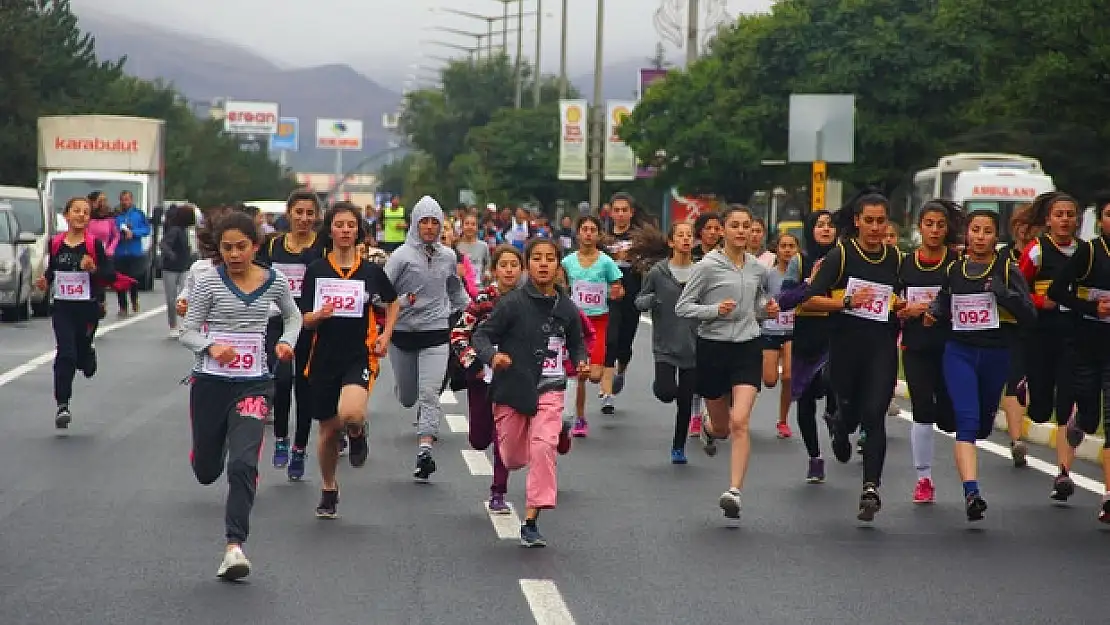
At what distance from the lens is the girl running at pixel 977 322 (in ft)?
36.5

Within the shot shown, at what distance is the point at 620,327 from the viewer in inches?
656

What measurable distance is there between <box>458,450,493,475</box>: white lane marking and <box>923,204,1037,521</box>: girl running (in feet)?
10.0

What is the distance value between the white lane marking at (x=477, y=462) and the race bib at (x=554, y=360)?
8.58 ft

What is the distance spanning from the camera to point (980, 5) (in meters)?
39.9

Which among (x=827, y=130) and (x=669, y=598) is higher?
(x=827, y=130)

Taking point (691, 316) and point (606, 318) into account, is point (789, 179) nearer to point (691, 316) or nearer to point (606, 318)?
point (606, 318)

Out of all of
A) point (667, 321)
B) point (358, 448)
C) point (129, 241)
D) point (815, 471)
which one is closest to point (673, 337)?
point (667, 321)

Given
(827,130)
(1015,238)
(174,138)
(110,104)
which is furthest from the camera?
(174,138)

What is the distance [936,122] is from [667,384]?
3881cm

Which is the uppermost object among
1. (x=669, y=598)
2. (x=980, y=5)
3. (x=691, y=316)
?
(x=980, y=5)

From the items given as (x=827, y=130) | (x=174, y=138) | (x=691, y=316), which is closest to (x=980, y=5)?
(x=827, y=130)

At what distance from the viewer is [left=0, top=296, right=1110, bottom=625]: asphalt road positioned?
836 cm

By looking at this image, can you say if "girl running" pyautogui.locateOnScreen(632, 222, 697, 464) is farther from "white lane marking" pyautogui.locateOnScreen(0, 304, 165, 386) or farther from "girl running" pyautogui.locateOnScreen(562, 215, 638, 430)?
"white lane marking" pyautogui.locateOnScreen(0, 304, 165, 386)

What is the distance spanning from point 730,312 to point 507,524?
5.81 feet
